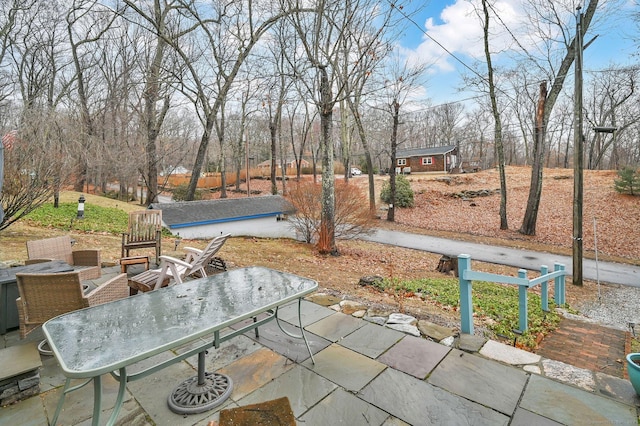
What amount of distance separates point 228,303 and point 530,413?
2.11 m

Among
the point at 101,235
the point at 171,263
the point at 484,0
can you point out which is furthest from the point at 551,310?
the point at 484,0

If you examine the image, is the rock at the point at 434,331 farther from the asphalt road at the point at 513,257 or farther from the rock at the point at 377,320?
the asphalt road at the point at 513,257

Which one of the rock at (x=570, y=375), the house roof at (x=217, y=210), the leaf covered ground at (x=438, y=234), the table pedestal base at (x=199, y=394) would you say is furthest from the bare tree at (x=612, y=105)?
the table pedestal base at (x=199, y=394)

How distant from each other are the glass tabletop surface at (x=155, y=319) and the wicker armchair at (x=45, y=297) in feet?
2.29

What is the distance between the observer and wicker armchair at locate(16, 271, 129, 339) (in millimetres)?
2513

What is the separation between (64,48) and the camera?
680 inches

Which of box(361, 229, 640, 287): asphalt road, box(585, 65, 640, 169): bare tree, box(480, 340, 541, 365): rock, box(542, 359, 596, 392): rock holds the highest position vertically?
box(585, 65, 640, 169): bare tree

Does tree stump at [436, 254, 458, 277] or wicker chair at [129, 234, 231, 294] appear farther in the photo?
tree stump at [436, 254, 458, 277]

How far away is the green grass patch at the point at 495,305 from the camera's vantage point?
3.92 m

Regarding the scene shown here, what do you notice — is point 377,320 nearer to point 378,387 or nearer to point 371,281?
point 378,387

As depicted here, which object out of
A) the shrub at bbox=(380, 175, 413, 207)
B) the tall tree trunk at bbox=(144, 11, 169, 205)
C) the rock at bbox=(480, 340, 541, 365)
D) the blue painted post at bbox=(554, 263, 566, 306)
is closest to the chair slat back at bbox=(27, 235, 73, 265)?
the rock at bbox=(480, 340, 541, 365)

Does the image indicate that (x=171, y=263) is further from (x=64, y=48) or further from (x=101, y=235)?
(x=64, y=48)

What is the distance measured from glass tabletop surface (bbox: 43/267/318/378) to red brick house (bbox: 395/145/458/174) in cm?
3234

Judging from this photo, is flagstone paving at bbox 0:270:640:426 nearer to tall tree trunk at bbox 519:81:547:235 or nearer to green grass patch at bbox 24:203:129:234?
green grass patch at bbox 24:203:129:234
